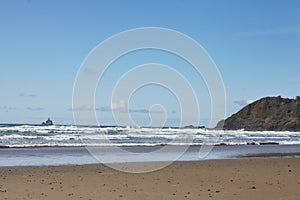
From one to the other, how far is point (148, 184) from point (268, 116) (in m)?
124

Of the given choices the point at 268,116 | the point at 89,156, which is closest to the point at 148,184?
the point at 89,156

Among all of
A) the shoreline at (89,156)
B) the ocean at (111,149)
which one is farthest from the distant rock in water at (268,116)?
the shoreline at (89,156)

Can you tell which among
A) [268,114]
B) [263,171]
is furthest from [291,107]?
[263,171]

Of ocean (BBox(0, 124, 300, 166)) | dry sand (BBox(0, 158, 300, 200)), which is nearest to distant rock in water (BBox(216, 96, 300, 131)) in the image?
ocean (BBox(0, 124, 300, 166))

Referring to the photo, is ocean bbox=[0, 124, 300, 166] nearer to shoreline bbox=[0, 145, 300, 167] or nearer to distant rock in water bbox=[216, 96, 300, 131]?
shoreline bbox=[0, 145, 300, 167]

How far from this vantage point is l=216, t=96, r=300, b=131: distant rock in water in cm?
12333

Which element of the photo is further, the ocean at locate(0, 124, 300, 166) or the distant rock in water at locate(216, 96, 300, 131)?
the distant rock in water at locate(216, 96, 300, 131)

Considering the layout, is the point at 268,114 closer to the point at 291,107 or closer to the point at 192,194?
the point at 291,107

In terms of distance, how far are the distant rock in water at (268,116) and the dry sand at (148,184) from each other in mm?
105762

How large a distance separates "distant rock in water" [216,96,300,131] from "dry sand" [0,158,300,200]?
4164 inches

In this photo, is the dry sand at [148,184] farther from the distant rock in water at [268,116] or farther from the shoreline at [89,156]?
the distant rock in water at [268,116]

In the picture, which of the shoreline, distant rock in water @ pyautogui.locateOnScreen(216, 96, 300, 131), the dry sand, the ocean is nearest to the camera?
the dry sand

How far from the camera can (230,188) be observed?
1128cm

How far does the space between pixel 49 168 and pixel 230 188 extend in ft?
24.5
